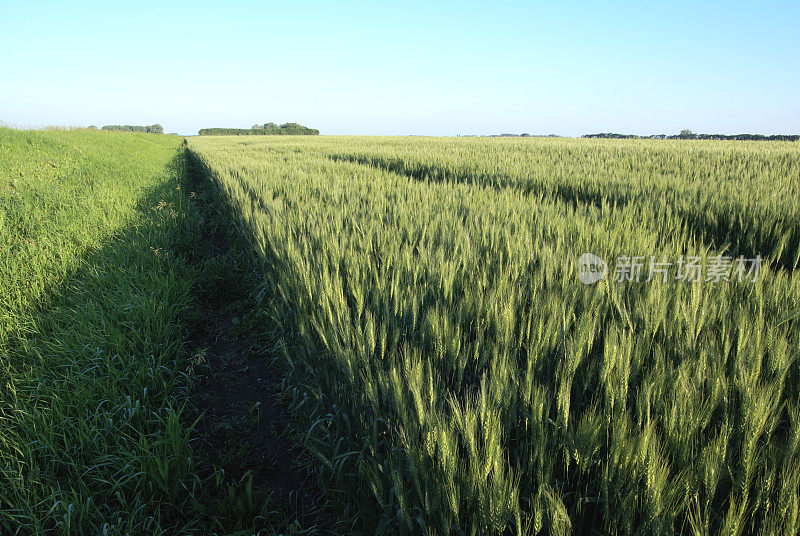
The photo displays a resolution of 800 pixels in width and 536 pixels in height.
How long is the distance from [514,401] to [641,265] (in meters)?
1.40

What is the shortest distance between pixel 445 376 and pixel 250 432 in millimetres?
1313

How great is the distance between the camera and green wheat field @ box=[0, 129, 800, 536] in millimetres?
855

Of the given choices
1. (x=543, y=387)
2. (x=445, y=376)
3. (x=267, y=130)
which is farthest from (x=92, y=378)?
(x=267, y=130)

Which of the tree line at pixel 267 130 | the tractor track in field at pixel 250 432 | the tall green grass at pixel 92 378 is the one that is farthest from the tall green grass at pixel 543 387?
the tree line at pixel 267 130

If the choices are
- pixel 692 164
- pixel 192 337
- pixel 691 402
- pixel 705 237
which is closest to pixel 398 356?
pixel 691 402

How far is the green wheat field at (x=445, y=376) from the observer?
2.81ft

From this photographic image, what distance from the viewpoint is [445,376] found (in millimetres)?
1338

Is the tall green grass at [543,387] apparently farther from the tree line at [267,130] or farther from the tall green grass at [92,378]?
the tree line at [267,130]

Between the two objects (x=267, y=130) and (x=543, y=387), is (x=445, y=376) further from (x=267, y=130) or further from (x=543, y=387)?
(x=267, y=130)

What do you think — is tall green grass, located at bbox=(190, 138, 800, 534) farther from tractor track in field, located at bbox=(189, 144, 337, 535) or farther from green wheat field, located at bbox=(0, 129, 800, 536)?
tractor track in field, located at bbox=(189, 144, 337, 535)

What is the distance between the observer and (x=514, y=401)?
1025 mm

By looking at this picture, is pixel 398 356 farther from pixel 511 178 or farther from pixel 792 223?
pixel 511 178

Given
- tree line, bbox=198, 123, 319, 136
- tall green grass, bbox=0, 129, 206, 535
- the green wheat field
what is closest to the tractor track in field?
the green wheat field

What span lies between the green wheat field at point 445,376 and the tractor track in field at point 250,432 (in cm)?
5
